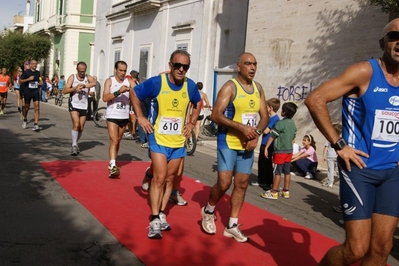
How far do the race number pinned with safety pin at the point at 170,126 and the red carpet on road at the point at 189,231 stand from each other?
3.73 feet

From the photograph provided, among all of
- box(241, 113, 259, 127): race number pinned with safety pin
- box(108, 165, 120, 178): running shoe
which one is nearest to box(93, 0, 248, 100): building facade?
box(108, 165, 120, 178): running shoe

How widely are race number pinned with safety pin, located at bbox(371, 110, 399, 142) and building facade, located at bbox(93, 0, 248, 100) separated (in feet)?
52.9

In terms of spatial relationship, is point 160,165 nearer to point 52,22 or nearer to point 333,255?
point 333,255

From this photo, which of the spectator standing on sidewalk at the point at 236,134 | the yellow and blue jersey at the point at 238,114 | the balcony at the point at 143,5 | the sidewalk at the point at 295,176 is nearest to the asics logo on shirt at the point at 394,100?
the spectator standing on sidewalk at the point at 236,134

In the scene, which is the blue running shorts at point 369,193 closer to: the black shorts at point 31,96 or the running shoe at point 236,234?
the running shoe at point 236,234

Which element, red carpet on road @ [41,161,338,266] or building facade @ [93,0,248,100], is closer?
red carpet on road @ [41,161,338,266]

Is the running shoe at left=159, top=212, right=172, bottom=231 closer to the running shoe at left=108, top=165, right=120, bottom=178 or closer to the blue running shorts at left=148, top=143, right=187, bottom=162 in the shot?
the blue running shorts at left=148, top=143, right=187, bottom=162

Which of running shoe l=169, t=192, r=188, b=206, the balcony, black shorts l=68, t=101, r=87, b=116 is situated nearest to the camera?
running shoe l=169, t=192, r=188, b=206

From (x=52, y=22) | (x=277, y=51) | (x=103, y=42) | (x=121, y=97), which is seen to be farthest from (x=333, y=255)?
(x=52, y=22)

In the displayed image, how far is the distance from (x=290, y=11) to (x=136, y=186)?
8572 mm

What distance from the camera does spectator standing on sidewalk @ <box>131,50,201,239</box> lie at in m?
5.49

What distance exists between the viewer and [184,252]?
16.3 feet

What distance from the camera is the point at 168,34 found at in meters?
24.1

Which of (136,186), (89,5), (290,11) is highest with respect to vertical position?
(89,5)
